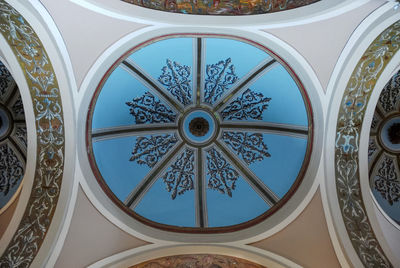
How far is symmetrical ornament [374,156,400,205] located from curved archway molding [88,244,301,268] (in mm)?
3183

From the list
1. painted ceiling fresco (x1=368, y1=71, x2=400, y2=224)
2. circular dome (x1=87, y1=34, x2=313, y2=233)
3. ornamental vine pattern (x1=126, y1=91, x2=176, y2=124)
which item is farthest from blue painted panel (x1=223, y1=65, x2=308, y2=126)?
painted ceiling fresco (x1=368, y1=71, x2=400, y2=224)

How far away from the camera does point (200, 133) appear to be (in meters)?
7.64

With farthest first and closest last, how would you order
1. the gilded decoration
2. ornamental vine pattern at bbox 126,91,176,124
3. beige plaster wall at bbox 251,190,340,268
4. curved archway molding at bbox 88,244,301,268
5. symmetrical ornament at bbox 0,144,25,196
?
symmetrical ornament at bbox 0,144,25,196, ornamental vine pattern at bbox 126,91,176,124, the gilded decoration, curved archway molding at bbox 88,244,301,268, beige plaster wall at bbox 251,190,340,268

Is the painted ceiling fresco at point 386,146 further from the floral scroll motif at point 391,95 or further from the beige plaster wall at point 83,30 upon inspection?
the beige plaster wall at point 83,30

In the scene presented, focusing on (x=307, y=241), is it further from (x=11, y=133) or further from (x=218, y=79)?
(x=11, y=133)

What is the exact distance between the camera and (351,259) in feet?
20.0

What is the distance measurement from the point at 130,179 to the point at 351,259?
4226 millimetres

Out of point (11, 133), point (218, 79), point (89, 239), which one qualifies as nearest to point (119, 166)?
point (89, 239)

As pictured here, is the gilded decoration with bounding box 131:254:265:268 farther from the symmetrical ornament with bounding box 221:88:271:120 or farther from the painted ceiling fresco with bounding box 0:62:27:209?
the painted ceiling fresco with bounding box 0:62:27:209

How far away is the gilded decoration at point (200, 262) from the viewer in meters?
6.84

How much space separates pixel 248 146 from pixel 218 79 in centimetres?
150

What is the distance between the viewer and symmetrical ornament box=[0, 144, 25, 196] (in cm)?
786

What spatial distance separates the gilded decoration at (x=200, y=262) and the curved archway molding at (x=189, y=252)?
8 cm

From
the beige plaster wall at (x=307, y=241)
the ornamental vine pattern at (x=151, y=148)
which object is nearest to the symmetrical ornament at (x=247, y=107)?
the ornamental vine pattern at (x=151, y=148)
